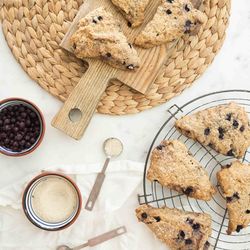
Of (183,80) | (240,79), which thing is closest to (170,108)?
(183,80)

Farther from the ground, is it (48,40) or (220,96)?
(220,96)

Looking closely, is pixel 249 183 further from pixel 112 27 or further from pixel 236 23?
pixel 112 27

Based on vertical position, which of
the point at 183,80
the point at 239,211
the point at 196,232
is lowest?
the point at 196,232

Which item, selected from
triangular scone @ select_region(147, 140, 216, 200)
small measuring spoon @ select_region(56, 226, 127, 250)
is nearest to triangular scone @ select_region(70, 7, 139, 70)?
triangular scone @ select_region(147, 140, 216, 200)

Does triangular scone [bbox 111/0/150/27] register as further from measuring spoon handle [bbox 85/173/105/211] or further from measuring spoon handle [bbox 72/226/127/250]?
measuring spoon handle [bbox 72/226/127/250]

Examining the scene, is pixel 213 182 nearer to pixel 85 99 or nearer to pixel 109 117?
pixel 109 117

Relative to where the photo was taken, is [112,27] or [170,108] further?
[170,108]
